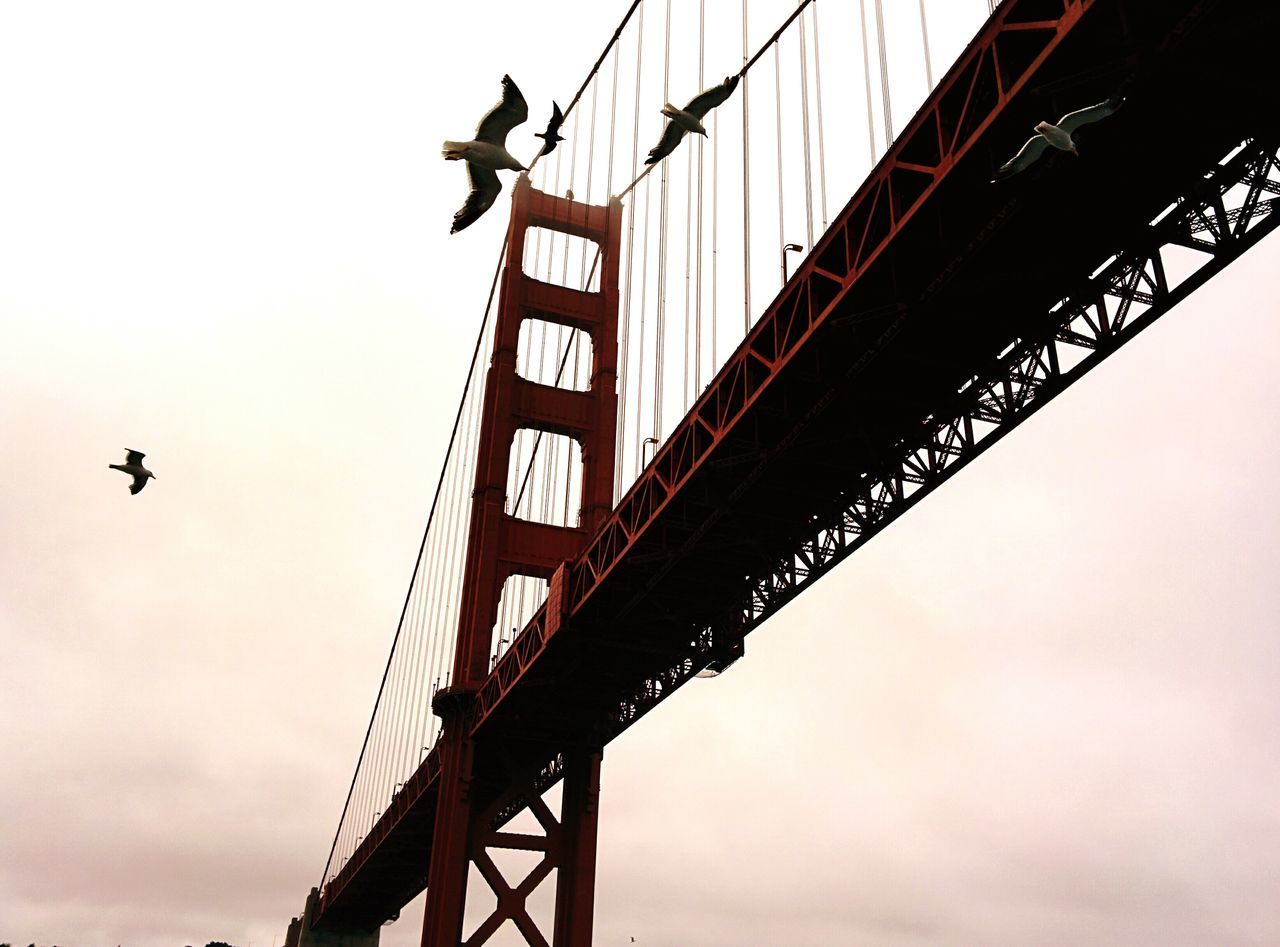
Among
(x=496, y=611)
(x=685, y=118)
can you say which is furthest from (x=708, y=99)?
(x=496, y=611)

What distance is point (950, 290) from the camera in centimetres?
1484

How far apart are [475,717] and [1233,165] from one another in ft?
78.6

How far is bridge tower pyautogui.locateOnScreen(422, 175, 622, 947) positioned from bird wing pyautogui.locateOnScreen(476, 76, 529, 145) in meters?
16.0

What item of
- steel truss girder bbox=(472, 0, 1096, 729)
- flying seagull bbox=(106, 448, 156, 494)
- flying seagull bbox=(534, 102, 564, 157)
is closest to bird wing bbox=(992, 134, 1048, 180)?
steel truss girder bbox=(472, 0, 1096, 729)

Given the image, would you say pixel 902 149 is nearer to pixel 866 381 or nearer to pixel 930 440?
pixel 866 381

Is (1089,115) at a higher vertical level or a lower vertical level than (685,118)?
lower

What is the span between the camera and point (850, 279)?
15.1 meters

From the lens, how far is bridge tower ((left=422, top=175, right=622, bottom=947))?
31.6 meters

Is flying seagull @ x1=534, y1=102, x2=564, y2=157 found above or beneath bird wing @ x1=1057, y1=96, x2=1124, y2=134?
above

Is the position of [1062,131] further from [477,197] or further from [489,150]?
[477,197]

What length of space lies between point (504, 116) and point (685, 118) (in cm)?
283

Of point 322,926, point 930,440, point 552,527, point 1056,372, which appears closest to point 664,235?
point 552,527

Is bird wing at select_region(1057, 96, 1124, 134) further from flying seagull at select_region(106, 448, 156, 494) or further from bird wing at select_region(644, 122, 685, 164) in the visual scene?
flying seagull at select_region(106, 448, 156, 494)

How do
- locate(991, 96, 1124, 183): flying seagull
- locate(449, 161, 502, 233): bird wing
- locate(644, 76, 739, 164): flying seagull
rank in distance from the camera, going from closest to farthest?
locate(991, 96, 1124, 183): flying seagull → locate(449, 161, 502, 233): bird wing → locate(644, 76, 739, 164): flying seagull
